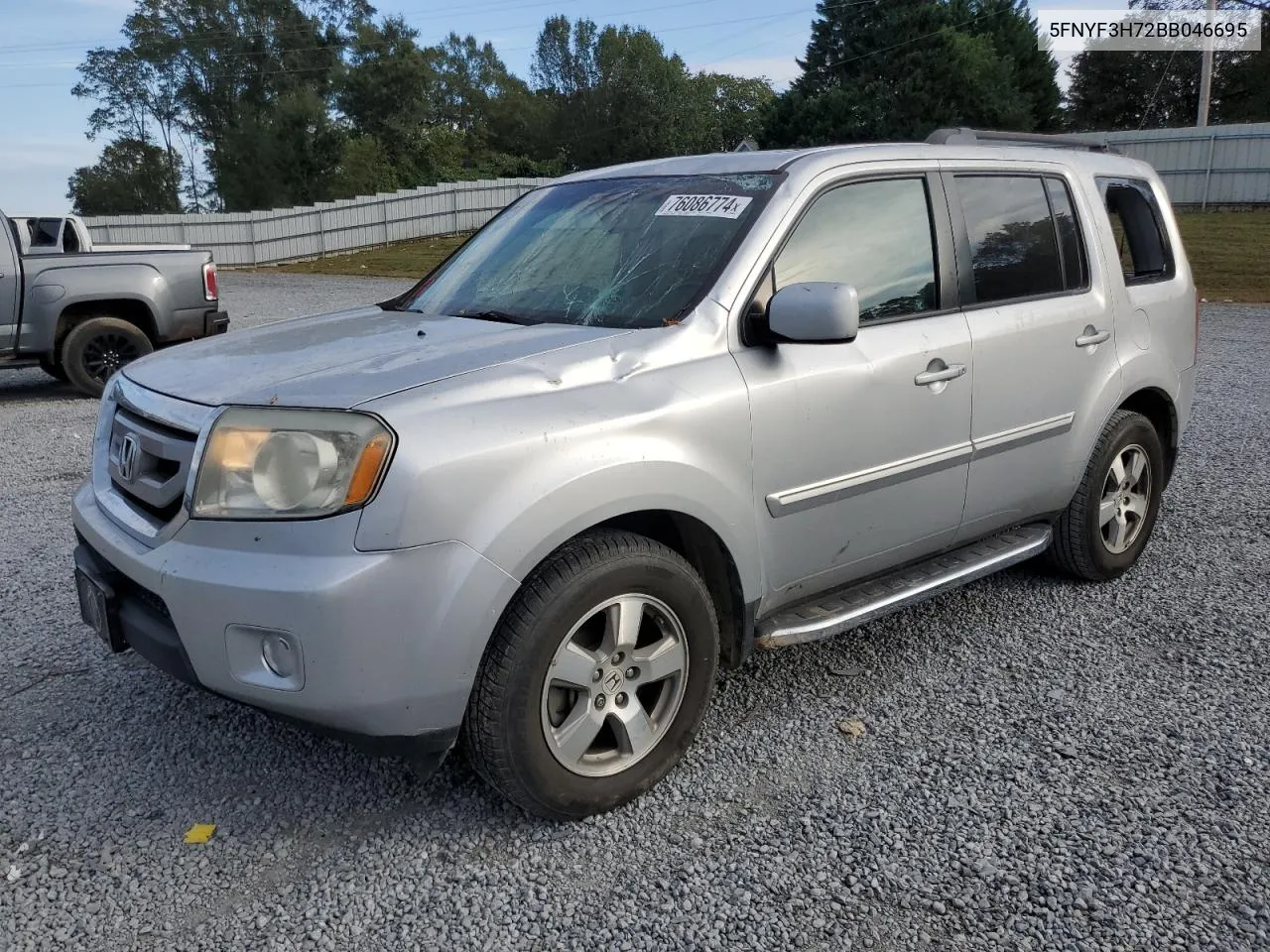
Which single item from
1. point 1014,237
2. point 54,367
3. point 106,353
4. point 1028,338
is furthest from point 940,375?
point 54,367

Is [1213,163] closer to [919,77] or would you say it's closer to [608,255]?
[919,77]

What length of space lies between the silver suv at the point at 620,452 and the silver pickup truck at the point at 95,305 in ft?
21.2

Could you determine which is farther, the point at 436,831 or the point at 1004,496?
the point at 1004,496

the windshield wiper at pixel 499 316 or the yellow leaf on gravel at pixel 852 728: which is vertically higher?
the windshield wiper at pixel 499 316

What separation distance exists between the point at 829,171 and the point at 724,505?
124 centimetres

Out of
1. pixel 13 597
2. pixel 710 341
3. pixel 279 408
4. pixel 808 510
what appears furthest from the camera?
pixel 13 597

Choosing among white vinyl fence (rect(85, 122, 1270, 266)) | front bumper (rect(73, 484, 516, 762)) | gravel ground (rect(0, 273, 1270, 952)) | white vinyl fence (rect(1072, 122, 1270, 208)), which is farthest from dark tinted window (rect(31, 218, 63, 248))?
white vinyl fence (rect(1072, 122, 1270, 208))

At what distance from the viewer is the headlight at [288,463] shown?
2496 millimetres

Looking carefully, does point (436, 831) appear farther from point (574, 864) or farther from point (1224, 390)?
point (1224, 390)

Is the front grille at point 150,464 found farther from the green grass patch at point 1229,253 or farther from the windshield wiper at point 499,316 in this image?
the green grass patch at point 1229,253

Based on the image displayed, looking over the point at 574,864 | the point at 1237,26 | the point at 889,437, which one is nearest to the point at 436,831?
the point at 574,864

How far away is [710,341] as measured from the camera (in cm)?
310

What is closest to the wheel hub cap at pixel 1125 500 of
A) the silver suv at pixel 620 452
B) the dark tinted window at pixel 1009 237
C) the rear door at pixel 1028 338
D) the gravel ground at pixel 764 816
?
the silver suv at pixel 620 452

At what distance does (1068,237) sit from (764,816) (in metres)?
2.74
